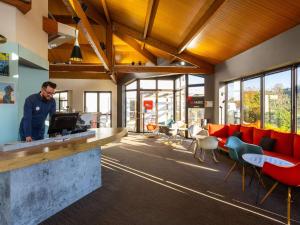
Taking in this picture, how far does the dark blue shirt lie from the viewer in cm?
328

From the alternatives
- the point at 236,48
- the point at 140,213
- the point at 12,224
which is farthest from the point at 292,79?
the point at 12,224

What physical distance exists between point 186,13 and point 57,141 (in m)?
4.64

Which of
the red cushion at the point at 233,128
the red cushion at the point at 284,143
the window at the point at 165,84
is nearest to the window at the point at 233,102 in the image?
the red cushion at the point at 233,128

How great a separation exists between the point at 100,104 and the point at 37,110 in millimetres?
10381

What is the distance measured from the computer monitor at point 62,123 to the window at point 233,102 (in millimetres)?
6512

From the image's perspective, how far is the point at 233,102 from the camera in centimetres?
875

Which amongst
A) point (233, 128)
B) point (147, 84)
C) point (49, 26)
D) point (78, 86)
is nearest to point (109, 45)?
point (49, 26)

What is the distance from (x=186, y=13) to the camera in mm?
6000

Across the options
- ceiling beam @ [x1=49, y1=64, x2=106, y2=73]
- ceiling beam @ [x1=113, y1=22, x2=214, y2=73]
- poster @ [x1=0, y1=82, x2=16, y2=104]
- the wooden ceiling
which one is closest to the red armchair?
the wooden ceiling

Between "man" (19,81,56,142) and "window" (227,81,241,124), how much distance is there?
6690 mm

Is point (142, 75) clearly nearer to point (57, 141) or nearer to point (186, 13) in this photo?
point (186, 13)

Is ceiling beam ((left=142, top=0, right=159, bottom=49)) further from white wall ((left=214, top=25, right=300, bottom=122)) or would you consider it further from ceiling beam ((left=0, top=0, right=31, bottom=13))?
white wall ((left=214, top=25, right=300, bottom=122))

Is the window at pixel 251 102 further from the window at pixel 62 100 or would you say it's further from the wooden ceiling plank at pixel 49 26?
the window at pixel 62 100

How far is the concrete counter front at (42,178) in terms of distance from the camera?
2304mm
